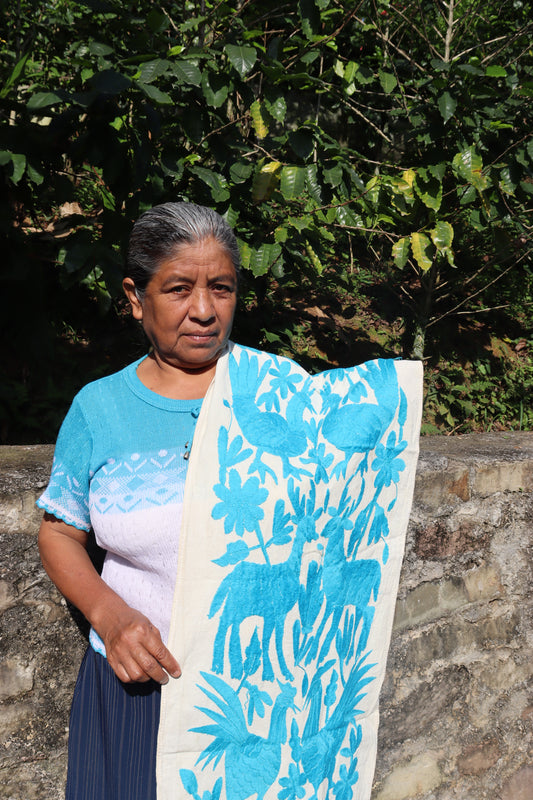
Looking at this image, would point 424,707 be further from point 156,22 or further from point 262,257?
point 156,22

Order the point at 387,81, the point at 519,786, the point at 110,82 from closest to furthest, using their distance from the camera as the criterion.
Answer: the point at 110,82, the point at 519,786, the point at 387,81

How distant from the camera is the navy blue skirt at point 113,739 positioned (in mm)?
1452

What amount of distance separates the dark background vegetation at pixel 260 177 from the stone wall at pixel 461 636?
35.4 inches

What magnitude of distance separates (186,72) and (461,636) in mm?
2228

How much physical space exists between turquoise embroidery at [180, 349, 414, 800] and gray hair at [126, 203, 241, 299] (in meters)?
0.29

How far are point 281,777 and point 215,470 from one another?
79cm

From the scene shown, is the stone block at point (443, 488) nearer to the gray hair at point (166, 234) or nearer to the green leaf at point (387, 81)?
the gray hair at point (166, 234)

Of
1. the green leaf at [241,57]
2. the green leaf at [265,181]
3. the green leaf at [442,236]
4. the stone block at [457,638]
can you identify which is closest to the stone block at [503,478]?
the stone block at [457,638]

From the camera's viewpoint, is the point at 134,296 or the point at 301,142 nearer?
the point at 134,296

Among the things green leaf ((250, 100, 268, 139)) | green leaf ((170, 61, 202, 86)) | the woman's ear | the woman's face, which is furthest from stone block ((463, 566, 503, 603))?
green leaf ((170, 61, 202, 86))

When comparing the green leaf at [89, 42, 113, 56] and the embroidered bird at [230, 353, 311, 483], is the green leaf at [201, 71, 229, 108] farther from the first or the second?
the embroidered bird at [230, 353, 311, 483]

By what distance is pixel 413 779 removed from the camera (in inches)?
93.1

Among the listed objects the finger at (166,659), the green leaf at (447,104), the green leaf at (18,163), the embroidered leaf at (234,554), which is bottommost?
the finger at (166,659)

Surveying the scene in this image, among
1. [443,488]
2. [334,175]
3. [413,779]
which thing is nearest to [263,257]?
[334,175]
